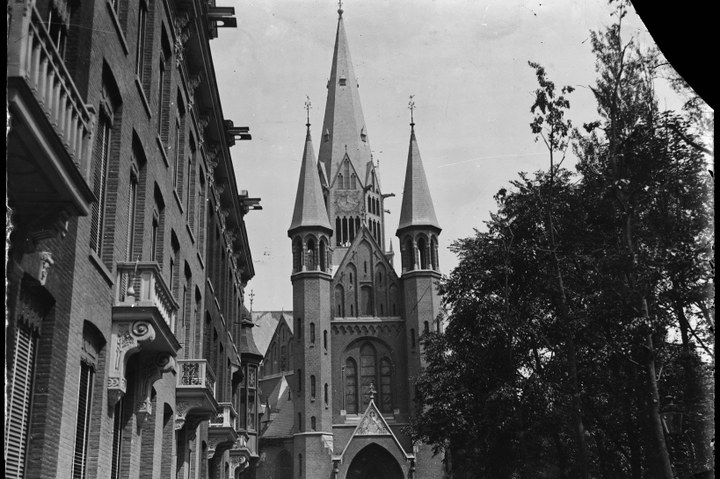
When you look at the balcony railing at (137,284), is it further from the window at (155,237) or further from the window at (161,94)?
the window at (161,94)

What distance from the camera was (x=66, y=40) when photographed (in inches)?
553

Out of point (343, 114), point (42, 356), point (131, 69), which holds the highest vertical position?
point (343, 114)

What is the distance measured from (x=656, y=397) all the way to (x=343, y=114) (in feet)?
280

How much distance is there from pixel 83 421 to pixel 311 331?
65.2m

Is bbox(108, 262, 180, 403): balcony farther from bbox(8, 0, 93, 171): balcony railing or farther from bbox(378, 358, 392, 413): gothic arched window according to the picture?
bbox(378, 358, 392, 413): gothic arched window

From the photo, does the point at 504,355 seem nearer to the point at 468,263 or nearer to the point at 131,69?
the point at 468,263

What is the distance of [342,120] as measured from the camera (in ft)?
338

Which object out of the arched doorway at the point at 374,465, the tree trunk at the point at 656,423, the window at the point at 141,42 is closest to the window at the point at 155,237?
the window at the point at 141,42

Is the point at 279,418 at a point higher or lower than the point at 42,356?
higher

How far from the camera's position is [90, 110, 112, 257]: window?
603 inches

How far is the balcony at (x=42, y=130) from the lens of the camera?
→ 7.99 metres

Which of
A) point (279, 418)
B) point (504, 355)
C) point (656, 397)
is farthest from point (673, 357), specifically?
point (279, 418)

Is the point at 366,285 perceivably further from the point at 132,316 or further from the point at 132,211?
the point at 132,316

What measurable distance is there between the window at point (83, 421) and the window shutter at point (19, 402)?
2.44 meters
